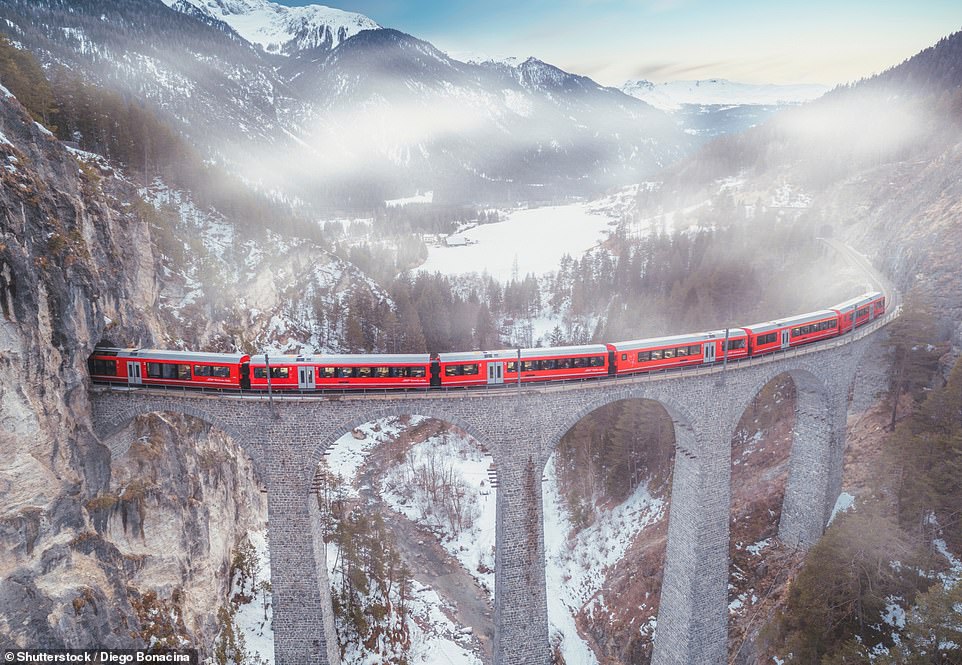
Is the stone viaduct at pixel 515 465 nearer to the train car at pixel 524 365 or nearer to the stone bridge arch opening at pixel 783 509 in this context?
the train car at pixel 524 365

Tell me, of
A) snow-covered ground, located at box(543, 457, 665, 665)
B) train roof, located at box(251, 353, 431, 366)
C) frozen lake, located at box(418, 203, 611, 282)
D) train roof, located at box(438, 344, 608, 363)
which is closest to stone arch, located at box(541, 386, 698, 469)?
train roof, located at box(438, 344, 608, 363)

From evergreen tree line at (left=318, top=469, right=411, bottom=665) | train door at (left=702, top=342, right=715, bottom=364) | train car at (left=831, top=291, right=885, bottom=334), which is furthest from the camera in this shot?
train car at (left=831, top=291, right=885, bottom=334)

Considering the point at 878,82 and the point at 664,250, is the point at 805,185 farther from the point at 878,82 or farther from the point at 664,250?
the point at 878,82

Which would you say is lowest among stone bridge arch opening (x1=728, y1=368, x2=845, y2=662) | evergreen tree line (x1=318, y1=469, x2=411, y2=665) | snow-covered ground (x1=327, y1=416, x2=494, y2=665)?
snow-covered ground (x1=327, y1=416, x2=494, y2=665)

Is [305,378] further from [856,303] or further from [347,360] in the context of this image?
[856,303]

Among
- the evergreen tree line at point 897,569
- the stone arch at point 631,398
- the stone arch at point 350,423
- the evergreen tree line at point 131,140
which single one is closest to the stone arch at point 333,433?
the stone arch at point 350,423

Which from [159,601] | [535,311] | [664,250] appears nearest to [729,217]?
[664,250]

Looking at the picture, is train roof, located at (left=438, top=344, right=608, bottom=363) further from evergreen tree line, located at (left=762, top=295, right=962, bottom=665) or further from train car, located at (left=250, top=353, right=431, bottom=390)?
evergreen tree line, located at (left=762, top=295, right=962, bottom=665)

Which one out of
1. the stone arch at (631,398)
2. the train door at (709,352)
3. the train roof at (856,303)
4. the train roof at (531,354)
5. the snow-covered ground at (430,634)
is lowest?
the snow-covered ground at (430,634)
